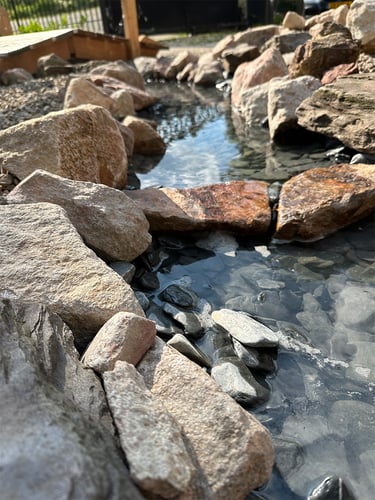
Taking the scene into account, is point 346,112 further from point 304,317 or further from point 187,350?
point 187,350

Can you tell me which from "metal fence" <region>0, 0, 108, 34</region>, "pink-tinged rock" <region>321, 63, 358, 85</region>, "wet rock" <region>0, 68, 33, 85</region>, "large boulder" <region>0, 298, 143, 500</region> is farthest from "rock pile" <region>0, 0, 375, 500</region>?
"metal fence" <region>0, 0, 108, 34</region>

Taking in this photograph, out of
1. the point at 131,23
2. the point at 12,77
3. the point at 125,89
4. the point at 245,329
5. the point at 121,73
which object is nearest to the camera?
the point at 245,329

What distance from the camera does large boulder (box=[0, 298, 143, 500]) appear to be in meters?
0.96

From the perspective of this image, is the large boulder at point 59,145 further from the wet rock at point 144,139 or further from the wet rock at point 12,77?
the wet rock at point 12,77

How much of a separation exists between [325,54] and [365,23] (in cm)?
58

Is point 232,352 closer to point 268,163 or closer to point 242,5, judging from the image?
point 268,163

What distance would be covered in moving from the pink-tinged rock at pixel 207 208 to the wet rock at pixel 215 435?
1656 millimetres

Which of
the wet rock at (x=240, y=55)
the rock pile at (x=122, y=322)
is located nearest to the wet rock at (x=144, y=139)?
the rock pile at (x=122, y=322)

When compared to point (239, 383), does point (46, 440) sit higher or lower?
higher

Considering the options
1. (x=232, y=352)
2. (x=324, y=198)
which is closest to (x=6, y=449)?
(x=232, y=352)

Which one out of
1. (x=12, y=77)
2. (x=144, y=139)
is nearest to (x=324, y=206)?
(x=144, y=139)

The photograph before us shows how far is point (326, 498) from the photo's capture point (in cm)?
149

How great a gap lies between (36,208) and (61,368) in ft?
3.69

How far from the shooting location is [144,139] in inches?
204
